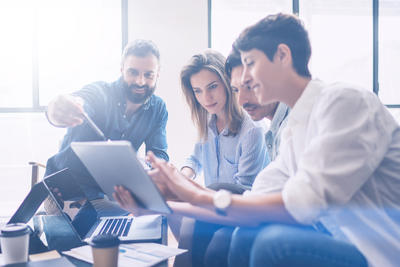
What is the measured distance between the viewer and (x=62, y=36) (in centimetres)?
368

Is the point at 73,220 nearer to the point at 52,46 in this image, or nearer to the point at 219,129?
the point at 219,129

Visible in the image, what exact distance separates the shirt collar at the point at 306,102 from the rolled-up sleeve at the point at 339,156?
110mm

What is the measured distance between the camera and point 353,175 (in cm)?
82

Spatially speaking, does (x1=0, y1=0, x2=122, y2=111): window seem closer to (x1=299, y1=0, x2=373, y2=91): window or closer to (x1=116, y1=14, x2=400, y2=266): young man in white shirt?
(x1=299, y1=0, x2=373, y2=91): window

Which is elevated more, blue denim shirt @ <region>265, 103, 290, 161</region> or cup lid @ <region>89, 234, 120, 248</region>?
blue denim shirt @ <region>265, 103, 290, 161</region>

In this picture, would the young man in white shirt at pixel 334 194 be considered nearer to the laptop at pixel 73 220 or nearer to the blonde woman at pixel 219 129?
the laptop at pixel 73 220

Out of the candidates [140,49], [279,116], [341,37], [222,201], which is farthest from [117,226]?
[341,37]

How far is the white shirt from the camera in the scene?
83 cm

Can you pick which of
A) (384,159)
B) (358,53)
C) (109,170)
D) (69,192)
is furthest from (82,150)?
(358,53)

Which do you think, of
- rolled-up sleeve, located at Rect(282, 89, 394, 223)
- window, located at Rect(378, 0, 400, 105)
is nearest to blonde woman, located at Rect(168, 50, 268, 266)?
rolled-up sleeve, located at Rect(282, 89, 394, 223)

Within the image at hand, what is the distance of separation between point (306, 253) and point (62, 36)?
3515 millimetres

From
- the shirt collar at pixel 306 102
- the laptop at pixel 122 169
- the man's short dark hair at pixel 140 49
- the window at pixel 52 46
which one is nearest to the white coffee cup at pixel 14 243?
the laptop at pixel 122 169

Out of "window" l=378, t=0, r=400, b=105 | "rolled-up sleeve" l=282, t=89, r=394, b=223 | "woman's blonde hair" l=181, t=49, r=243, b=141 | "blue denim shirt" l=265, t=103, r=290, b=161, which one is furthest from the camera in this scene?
"window" l=378, t=0, r=400, b=105

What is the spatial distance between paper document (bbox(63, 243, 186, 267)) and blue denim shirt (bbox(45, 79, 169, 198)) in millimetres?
1058
